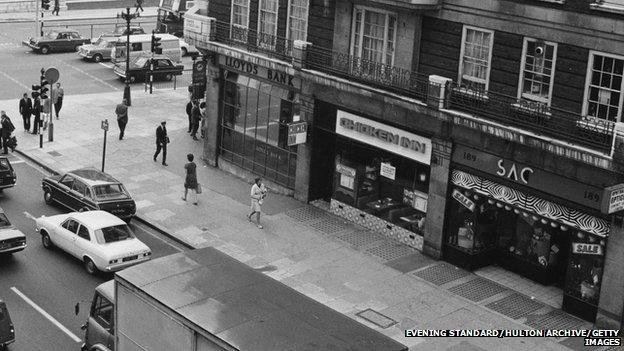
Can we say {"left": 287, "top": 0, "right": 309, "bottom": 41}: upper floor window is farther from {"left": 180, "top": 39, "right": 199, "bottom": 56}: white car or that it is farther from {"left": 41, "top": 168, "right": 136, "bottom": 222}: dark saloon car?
{"left": 180, "top": 39, "right": 199, "bottom": 56}: white car

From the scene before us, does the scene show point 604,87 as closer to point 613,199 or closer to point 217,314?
point 613,199

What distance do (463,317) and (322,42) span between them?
1186 cm

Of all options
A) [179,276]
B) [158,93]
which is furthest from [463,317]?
[158,93]

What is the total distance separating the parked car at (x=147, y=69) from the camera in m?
54.8

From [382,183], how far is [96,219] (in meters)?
9.80

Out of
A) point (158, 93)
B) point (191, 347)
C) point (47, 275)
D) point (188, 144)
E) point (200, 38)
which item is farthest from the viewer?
point (158, 93)

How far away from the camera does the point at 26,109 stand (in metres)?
43.8

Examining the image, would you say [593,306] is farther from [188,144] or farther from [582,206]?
[188,144]

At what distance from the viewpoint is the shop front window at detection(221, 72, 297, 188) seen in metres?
36.9

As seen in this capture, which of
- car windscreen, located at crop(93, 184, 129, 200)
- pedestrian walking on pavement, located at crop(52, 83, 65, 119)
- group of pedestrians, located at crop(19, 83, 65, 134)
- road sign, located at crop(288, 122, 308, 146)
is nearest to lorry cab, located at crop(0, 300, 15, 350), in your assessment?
car windscreen, located at crop(93, 184, 129, 200)

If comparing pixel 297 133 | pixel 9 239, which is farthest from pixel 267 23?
pixel 9 239

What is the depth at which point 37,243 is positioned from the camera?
31188 millimetres

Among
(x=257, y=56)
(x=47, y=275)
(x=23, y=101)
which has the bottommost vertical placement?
(x=47, y=275)

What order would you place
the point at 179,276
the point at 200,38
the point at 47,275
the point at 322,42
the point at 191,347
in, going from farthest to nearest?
the point at 200,38 → the point at 322,42 → the point at 47,275 → the point at 179,276 → the point at 191,347
